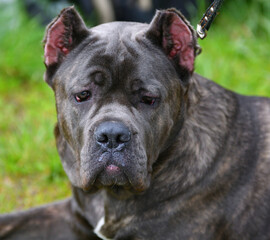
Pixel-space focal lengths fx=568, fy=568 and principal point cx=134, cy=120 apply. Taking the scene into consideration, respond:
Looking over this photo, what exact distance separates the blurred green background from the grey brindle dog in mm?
1001

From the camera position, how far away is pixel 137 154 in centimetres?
294

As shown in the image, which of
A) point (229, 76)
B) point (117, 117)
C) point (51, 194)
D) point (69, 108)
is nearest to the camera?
point (117, 117)

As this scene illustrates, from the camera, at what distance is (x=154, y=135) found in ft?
10.1

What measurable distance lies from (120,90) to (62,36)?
1.51 feet

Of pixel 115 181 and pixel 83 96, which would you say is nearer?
pixel 115 181

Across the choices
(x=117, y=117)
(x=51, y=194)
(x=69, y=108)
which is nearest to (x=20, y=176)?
(x=51, y=194)

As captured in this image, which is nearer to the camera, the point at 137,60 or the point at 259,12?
the point at 137,60

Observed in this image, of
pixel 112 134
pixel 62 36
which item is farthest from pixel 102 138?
pixel 62 36

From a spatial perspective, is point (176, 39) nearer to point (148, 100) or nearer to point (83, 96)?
point (148, 100)

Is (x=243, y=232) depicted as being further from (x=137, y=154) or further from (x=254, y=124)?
(x=137, y=154)

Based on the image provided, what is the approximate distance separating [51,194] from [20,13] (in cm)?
278

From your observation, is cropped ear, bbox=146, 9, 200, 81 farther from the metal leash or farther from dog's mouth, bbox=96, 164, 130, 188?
dog's mouth, bbox=96, 164, 130, 188

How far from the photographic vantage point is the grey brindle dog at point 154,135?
299 centimetres

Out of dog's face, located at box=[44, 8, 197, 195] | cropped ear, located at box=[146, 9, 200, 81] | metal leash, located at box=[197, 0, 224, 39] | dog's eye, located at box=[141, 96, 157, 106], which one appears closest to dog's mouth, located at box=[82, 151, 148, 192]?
dog's face, located at box=[44, 8, 197, 195]
